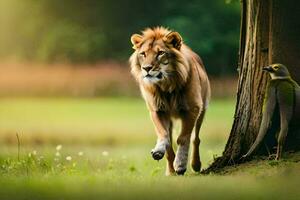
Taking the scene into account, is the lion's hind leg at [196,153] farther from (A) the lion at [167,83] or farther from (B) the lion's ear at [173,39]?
(B) the lion's ear at [173,39]

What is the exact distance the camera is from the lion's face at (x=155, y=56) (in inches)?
323

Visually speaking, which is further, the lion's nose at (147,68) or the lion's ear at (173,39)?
the lion's ear at (173,39)

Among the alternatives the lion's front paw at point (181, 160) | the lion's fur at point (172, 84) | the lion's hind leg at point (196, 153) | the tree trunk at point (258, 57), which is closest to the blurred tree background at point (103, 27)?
the lion's hind leg at point (196, 153)

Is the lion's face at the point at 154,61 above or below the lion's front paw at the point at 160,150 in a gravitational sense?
above

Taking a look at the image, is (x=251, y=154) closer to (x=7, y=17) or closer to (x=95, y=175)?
(x=95, y=175)

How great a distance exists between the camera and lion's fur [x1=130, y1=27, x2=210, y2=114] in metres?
8.34

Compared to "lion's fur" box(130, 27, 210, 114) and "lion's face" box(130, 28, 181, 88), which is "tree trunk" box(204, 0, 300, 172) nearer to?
"lion's fur" box(130, 27, 210, 114)

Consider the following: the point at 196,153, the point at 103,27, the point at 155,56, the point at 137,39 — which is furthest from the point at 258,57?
the point at 103,27

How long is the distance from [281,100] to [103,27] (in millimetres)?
11391

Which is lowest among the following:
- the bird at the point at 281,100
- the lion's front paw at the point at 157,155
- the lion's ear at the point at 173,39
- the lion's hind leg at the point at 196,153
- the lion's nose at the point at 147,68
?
the lion's hind leg at the point at 196,153

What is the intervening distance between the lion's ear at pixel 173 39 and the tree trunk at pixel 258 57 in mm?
649

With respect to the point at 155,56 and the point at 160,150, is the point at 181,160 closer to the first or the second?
the point at 160,150

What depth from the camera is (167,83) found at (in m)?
8.32

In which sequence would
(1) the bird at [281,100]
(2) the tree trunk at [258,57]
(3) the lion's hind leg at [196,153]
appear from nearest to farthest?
(1) the bird at [281,100], (2) the tree trunk at [258,57], (3) the lion's hind leg at [196,153]
